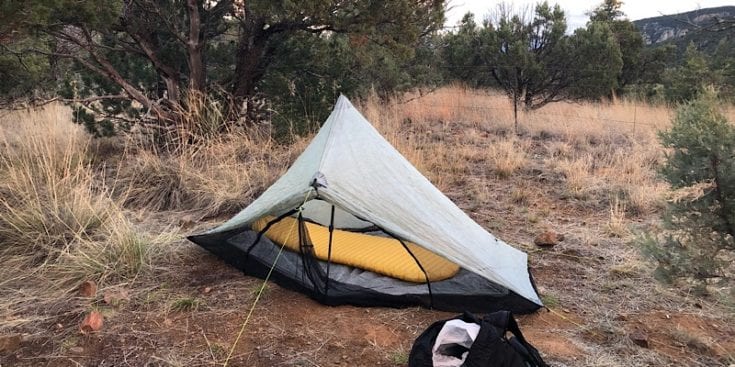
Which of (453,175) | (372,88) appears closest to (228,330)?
(453,175)

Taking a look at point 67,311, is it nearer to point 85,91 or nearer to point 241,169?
point 241,169

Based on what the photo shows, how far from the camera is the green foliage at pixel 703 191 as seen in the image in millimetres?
2525

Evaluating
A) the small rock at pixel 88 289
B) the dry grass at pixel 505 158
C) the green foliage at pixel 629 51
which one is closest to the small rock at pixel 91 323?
the small rock at pixel 88 289

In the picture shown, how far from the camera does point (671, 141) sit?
2721 millimetres

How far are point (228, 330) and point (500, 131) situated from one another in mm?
7366

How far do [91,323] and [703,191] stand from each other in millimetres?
3094

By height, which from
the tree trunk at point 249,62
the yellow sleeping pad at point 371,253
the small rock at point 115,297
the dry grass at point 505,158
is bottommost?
the dry grass at point 505,158

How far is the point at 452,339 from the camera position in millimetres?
2406

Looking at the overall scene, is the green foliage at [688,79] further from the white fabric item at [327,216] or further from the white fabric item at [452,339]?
the white fabric item at [452,339]

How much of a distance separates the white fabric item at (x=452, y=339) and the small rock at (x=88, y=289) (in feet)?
6.62

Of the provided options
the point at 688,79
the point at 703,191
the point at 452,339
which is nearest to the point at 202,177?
the point at 452,339

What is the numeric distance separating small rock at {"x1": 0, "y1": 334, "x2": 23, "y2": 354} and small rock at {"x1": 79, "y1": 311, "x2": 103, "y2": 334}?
288 millimetres

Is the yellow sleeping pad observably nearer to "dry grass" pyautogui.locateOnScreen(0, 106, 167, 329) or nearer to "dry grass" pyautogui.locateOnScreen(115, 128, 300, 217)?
"dry grass" pyautogui.locateOnScreen(0, 106, 167, 329)

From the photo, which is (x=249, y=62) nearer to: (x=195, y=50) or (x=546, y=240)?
(x=195, y=50)
